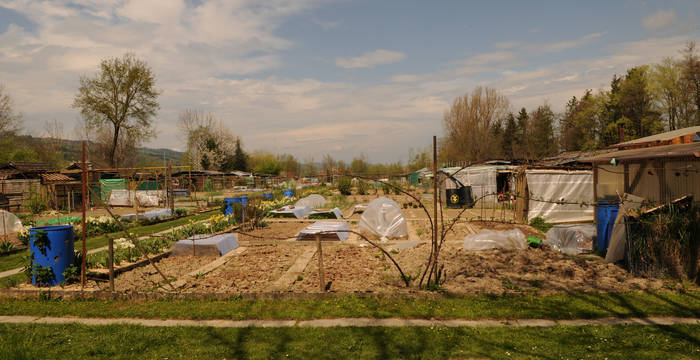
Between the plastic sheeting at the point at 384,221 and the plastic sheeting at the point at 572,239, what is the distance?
4140mm

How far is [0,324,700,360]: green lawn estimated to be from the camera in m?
4.25

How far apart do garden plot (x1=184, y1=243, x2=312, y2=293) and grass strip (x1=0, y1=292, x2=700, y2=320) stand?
0.68m

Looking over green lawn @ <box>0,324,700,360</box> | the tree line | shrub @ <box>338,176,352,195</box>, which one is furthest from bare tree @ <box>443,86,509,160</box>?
green lawn @ <box>0,324,700,360</box>

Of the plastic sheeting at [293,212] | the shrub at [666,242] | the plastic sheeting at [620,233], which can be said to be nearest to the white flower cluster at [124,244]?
the plastic sheeting at [293,212]

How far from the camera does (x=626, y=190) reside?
11.3m

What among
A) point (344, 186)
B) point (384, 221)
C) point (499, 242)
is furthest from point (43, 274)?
point (344, 186)

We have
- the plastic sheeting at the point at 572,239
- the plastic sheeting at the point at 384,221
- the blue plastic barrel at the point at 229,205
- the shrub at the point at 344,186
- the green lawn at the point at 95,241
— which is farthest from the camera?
the shrub at the point at 344,186

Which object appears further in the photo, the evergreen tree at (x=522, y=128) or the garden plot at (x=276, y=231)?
the evergreen tree at (x=522, y=128)

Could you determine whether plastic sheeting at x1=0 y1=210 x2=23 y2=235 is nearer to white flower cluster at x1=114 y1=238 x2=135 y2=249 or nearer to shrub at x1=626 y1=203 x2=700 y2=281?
white flower cluster at x1=114 y1=238 x2=135 y2=249

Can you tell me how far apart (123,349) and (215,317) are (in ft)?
Answer: 4.09

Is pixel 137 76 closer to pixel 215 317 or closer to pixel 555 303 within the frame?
pixel 215 317

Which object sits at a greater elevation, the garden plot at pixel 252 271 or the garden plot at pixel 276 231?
the garden plot at pixel 276 231

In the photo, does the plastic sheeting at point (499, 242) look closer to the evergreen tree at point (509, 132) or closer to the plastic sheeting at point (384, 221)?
the plastic sheeting at point (384, 221)

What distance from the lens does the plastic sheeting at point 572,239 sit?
9258 millimetres
